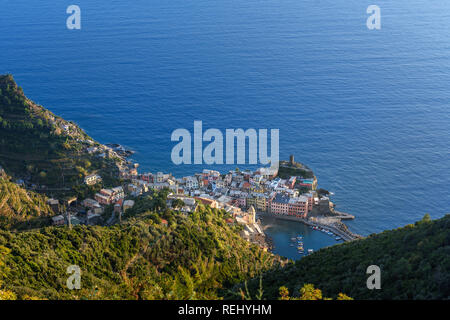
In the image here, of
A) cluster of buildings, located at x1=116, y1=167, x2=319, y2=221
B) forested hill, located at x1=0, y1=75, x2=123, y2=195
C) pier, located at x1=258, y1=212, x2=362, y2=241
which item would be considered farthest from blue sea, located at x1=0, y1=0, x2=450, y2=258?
forested hill, located at x1=0, y1=75, x2=123, y2=195

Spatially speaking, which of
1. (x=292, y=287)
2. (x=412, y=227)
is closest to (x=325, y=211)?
(x=412, y=227)

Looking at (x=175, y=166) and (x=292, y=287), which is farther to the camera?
(x=175, y=166)

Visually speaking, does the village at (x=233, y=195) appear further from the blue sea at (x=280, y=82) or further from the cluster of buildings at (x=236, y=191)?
the blue sea at (x=280, y=82)

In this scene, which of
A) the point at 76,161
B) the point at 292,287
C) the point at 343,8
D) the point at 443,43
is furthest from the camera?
the point at 343,8

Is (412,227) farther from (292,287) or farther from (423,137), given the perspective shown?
(423,137)

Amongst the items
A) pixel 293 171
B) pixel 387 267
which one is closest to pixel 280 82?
pixel 293 171
